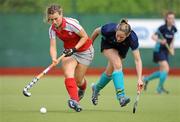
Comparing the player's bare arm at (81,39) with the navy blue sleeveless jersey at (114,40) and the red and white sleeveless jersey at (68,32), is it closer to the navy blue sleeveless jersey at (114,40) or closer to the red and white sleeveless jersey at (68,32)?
the red and white sleeveless jersey at (68,32)

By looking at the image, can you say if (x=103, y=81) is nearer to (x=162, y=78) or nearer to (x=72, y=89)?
(x=72, y=89)

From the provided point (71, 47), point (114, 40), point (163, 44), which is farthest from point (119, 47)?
point (163, 44)

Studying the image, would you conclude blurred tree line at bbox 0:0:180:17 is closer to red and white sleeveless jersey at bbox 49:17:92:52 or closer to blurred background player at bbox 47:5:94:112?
blurred background player at bbox 47:5:94:112

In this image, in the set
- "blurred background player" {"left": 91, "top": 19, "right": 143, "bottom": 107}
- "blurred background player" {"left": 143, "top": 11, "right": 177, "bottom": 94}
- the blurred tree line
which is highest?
"blurred background player" {"left": 91, "top": 19, "right": 143, "bottom": 107}

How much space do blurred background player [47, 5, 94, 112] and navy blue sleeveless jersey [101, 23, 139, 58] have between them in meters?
0.25

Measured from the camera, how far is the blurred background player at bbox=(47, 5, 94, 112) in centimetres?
984

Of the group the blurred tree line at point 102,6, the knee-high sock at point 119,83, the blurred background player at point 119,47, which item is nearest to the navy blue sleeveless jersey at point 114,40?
the blurred background player at point 119,47

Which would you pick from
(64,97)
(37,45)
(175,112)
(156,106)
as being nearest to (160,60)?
(64,97)

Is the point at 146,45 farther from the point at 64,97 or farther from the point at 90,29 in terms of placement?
the point at 64,97

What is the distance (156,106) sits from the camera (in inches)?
445

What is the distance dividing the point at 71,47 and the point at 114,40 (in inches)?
24.9

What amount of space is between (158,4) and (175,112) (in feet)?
45.4

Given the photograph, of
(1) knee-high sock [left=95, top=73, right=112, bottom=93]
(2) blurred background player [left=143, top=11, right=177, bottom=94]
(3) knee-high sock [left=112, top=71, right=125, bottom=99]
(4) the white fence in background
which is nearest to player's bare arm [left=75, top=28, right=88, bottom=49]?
(3) knee-high sock [left=112, top=71, right=125, bottom=99]

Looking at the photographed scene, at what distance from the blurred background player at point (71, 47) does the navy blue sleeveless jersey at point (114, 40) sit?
0.25 metres
